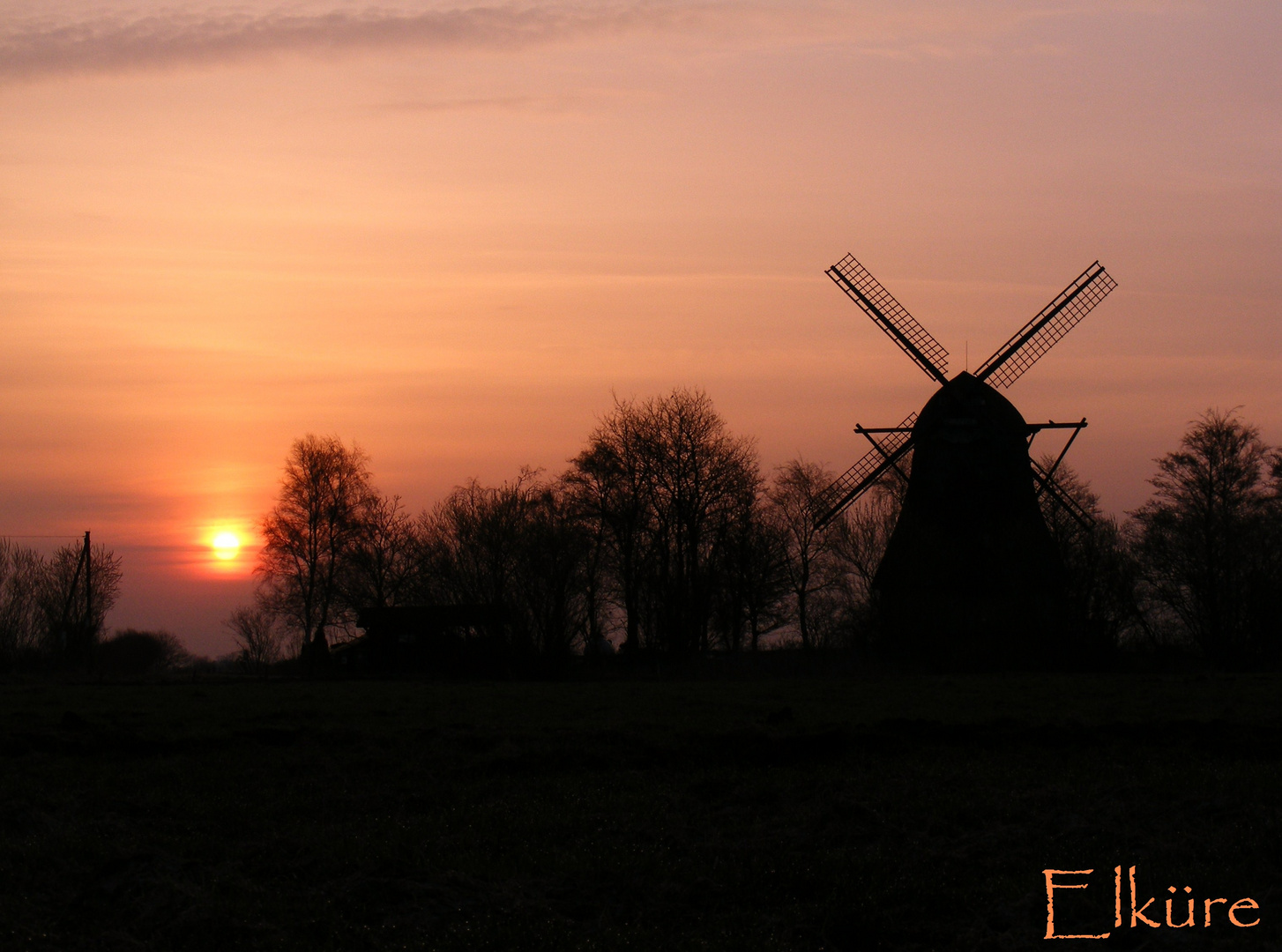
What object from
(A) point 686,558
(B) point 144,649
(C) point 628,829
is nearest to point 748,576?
(A) point 686,558

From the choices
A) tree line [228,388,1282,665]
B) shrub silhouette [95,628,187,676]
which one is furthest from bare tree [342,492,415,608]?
shrub silhouette [95,628,187,676]

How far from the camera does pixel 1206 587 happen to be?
Answer: 56062 mm

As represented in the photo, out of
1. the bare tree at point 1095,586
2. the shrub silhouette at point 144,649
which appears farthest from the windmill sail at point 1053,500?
the shrub silhouette at point 144,649

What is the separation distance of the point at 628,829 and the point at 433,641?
3879 centimetres

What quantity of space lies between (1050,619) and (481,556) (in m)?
30.9

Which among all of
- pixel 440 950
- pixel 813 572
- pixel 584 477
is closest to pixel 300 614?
pixel 584 477

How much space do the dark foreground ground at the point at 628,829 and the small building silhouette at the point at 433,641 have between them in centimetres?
2383

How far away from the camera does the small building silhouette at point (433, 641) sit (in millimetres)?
47406

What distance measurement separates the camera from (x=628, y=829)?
45.3 feet

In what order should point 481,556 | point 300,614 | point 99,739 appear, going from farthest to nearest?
1. point 300,614
2. point 481,556
3. point 99,739

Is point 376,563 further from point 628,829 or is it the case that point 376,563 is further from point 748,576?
point 628,829

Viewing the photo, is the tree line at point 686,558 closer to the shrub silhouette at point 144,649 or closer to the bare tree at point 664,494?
the bare tree at point 664,494

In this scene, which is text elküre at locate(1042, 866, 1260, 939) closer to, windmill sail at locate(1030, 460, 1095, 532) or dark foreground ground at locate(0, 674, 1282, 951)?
dark foreground ground at locate(0, 674, 1282, 951)

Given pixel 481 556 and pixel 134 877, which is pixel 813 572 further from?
pixel 134 877
